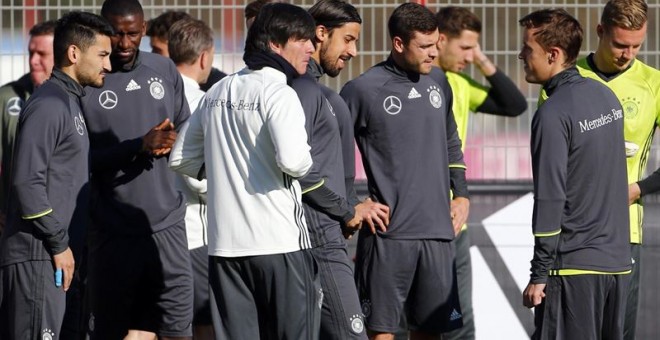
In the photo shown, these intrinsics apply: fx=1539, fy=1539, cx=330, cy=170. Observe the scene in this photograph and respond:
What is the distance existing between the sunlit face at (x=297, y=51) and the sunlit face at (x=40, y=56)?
2.64m

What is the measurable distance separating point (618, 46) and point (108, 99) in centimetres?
265

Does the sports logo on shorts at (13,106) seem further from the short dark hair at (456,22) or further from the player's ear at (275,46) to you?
the player's ear at (275,46)

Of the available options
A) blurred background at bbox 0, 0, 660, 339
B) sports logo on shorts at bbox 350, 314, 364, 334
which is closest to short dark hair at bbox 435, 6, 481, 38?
blurred background at bbox 0, 0, 660, 339

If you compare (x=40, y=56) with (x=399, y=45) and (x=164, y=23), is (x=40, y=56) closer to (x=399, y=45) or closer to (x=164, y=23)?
(x=164, y=23)

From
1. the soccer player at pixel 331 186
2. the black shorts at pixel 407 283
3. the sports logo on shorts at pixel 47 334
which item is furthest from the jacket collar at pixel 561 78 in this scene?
the sports logo on shorts at pixel 47 334

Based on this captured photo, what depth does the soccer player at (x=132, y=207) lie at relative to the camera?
8070mm

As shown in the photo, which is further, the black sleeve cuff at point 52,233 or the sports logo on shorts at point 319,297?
the black sleeve cuff at point 52,233

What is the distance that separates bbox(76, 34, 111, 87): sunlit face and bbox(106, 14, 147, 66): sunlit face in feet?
1.99

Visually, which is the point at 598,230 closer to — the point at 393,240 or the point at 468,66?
the point at 393,240

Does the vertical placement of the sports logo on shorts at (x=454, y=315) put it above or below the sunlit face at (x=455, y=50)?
below

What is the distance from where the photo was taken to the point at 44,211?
7008 mm

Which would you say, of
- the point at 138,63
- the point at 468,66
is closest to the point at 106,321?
the point at 138,63

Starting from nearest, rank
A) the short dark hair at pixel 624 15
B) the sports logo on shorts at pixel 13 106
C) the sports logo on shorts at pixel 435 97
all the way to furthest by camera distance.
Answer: the short dark hair at pixel 624 15, the sports logo on shorts at pixel 435 97, the sports logo on shorts at pixel 13 106

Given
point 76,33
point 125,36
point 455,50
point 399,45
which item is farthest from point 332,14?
point 455,50
